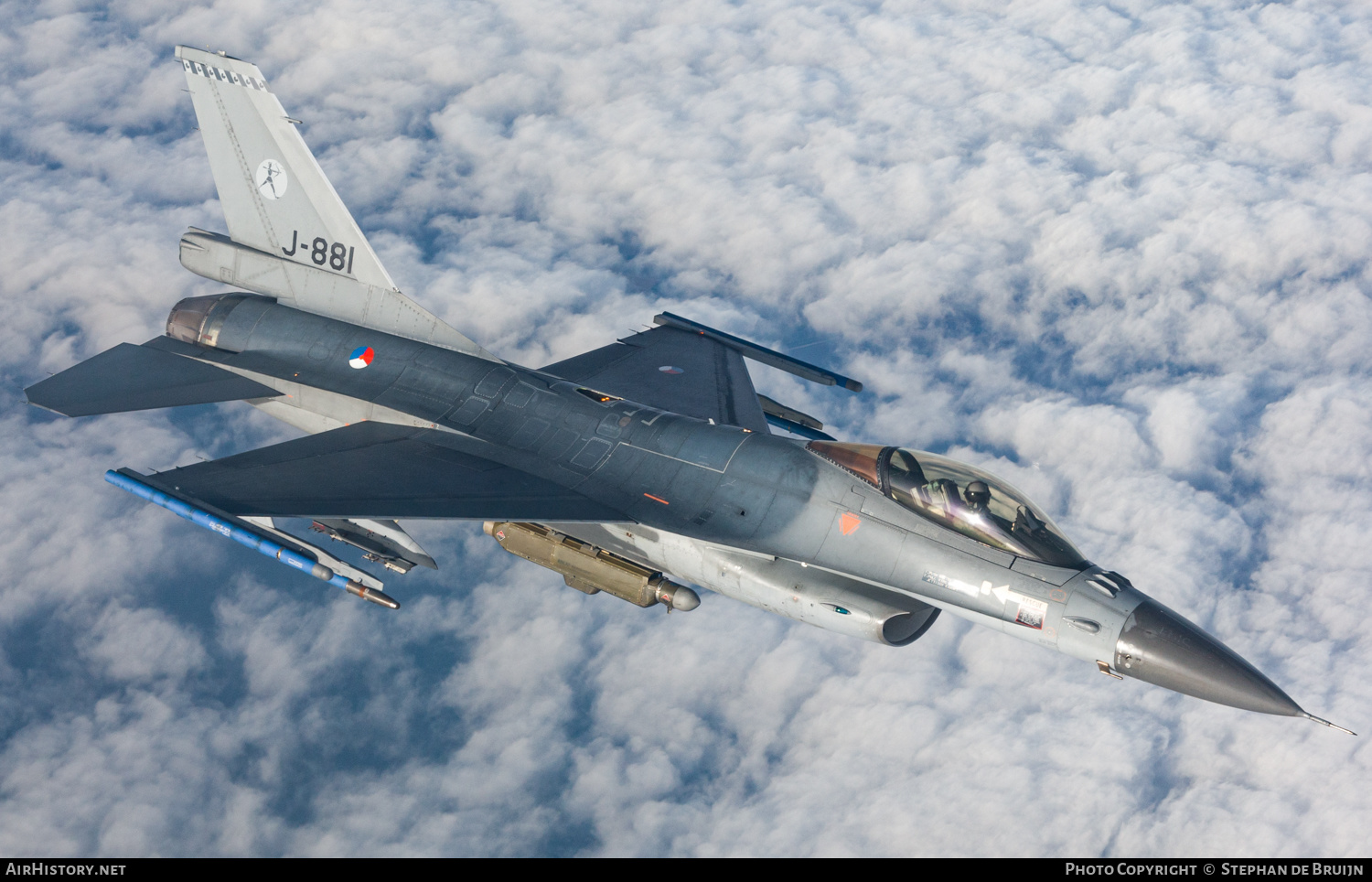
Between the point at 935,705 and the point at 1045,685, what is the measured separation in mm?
4638

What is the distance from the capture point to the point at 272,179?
64.0ft

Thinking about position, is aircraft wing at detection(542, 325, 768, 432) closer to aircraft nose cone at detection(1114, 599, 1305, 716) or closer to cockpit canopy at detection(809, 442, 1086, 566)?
cockpit canopy at detection(809, 442, 1086, 566)

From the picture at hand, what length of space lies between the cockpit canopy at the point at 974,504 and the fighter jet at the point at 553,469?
3cm

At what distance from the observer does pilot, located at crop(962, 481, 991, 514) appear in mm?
13641

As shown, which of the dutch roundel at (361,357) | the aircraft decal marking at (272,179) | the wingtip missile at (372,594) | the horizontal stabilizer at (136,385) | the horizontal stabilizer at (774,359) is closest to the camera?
the wingtip missile at (372,594)

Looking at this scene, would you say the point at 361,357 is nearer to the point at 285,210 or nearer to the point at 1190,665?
the point at 285,210

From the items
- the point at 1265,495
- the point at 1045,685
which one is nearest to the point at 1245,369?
the point at 1265,495

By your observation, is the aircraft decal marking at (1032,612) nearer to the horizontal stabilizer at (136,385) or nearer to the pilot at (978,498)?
the pilot at (978,498)

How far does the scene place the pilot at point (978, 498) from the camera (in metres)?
13.6

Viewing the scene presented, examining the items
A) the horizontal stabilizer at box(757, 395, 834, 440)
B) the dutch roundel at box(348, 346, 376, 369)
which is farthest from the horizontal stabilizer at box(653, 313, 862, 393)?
the dutch roundel at box(348, 346, 376, 369)

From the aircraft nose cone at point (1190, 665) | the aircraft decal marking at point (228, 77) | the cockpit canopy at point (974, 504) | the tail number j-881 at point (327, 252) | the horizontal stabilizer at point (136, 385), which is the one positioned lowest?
the aircraft nose cone at point (1190, 665)

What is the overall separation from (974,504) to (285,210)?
50.2 ft

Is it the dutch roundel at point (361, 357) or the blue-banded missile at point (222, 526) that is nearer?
the blue-banded missile at point (222, 526)

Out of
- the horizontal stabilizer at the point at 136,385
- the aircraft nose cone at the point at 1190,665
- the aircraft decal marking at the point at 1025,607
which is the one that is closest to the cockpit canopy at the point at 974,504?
the aircraft decal marking at the point at 1025,607
